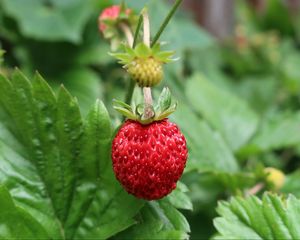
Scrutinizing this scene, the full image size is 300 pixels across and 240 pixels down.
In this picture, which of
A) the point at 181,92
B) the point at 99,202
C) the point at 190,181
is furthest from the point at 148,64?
the point at 181,92

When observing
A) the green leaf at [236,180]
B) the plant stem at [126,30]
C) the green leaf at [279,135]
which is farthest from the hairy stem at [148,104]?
the green leaf at [279,135]

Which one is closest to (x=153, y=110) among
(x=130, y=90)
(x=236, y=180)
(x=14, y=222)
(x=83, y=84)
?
(x=130, y=90)

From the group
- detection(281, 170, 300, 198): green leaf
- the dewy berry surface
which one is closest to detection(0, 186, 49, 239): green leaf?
the dewy berry surface

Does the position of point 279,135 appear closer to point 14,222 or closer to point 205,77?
point 205,77

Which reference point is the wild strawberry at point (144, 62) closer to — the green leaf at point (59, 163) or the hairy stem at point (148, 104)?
the hairy stem at point (148, 104)

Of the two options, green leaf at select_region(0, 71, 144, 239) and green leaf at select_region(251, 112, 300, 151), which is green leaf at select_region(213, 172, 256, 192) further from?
green leaf at select_region(0, 71, 144, 239)
